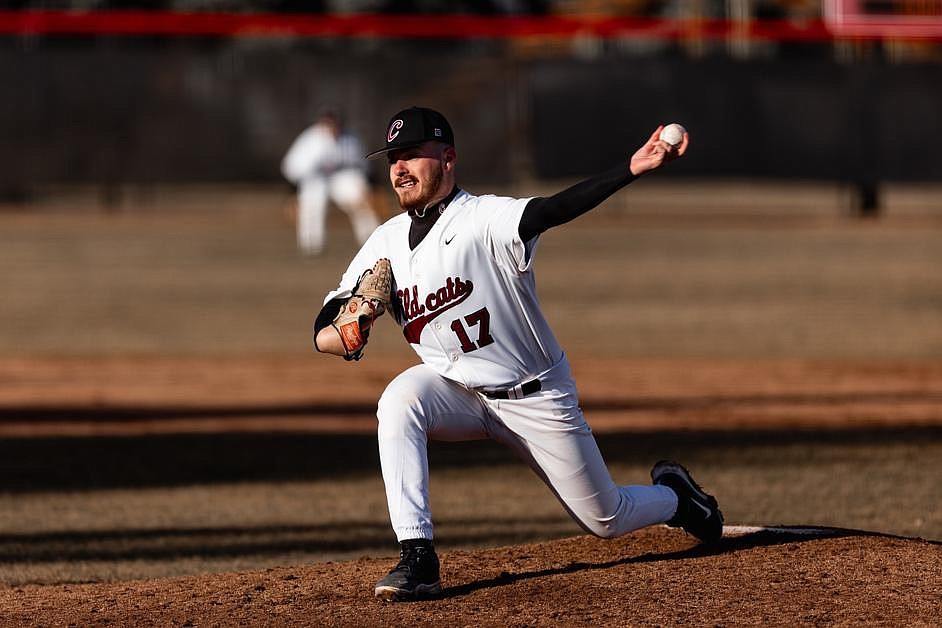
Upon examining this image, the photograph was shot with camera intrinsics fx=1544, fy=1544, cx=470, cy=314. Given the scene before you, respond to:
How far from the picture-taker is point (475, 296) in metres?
4.80

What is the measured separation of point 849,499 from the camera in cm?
743

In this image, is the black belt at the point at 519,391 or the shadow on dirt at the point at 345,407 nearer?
the black belt at the point at 519,391

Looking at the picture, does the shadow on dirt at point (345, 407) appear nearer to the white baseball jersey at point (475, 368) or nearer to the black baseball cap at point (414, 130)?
the white baseball jersey at point (475, 368)

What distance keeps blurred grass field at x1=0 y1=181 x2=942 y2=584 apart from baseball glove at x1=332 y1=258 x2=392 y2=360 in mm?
1688

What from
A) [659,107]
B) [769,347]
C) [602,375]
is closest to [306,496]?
[602,375]

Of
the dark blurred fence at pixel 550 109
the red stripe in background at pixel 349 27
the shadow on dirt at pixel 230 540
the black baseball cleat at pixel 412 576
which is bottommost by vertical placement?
the shadow on dirt at pixel 230 540

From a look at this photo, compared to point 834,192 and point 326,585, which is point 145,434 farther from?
point 834,192

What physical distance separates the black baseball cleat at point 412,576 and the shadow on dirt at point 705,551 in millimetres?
141

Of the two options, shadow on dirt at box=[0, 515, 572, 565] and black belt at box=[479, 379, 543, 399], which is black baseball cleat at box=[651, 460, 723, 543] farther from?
shadow on dirt at box=[0, 515, 572, 565]

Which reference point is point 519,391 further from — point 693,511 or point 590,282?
point 590,282

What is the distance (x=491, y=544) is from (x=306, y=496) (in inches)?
57.3

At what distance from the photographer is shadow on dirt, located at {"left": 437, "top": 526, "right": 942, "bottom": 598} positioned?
4883 millimetres

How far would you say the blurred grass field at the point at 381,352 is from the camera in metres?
6.97

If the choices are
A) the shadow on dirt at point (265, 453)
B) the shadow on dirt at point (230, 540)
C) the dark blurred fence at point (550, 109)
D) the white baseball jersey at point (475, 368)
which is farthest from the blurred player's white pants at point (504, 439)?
the dark blurred fence at point (550, 109)
